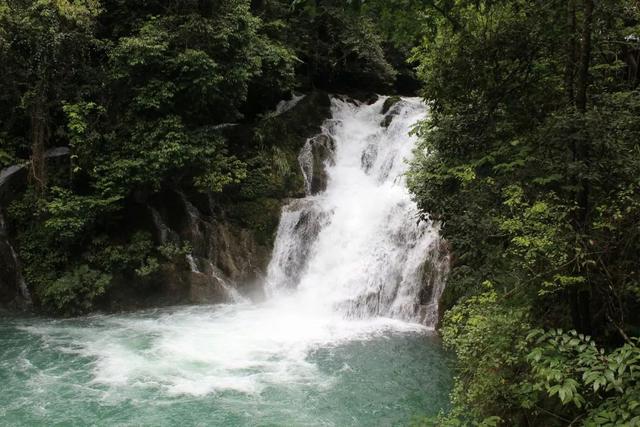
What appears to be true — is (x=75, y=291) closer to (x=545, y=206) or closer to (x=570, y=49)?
(x=545, y=206)

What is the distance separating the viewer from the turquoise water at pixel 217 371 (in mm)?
7270

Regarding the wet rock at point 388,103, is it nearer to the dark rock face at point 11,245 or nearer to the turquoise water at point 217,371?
the turquoise water at point 217,371

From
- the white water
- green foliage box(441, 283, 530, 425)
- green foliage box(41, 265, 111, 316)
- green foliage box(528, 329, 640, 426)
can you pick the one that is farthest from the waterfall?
green foliage box(528, 329, 640, 426)

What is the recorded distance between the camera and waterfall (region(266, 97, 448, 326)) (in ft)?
38.3

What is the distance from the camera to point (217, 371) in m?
8.72

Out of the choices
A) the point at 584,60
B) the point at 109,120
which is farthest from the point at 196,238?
the point at 584,60

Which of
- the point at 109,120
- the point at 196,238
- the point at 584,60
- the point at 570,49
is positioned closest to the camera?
the point at 584,60

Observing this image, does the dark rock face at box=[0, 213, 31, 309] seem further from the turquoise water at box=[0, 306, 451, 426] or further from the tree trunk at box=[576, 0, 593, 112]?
the tree trunk at box=[576, 0, 593, 112]

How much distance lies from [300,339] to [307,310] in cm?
208

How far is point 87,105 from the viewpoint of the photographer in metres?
12.0

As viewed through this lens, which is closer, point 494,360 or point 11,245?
point 494,360

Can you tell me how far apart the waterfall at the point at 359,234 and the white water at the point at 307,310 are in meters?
0.03

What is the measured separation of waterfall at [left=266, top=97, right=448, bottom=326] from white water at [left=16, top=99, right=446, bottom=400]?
3cm

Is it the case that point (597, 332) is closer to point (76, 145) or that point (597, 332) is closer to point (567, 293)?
point (567, 293)
